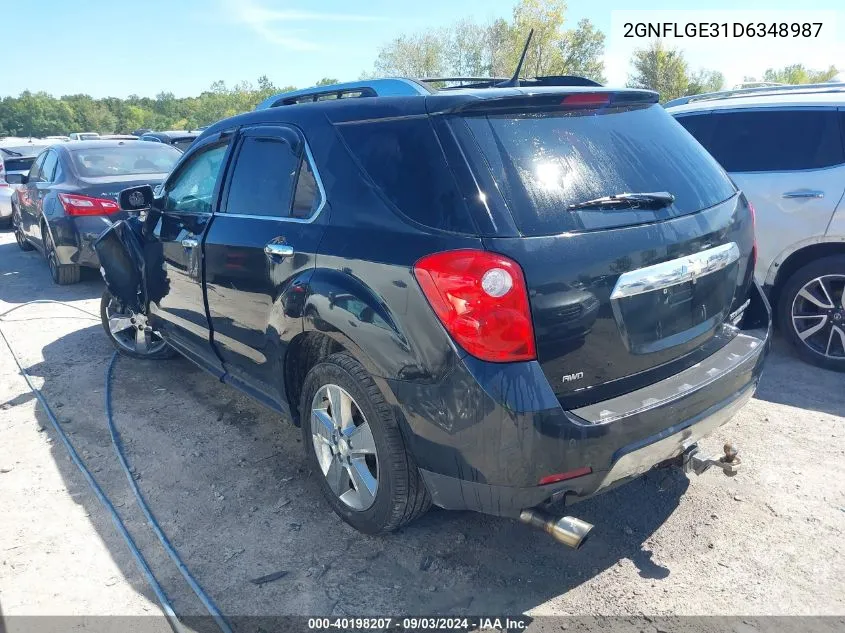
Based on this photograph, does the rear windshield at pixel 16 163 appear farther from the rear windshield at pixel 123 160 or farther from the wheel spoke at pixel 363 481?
the wheel spoke at pixel 363 481

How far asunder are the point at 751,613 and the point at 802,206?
3.18m

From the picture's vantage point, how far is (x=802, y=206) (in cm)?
454

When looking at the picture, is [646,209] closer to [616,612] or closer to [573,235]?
[573,235]

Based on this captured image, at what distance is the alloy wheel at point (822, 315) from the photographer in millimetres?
4535

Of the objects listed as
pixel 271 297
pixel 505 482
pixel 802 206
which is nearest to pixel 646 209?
pixel 505 482

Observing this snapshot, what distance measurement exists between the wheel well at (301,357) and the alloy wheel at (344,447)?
0.18m

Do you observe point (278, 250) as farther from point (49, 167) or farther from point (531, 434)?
point (49, 167)

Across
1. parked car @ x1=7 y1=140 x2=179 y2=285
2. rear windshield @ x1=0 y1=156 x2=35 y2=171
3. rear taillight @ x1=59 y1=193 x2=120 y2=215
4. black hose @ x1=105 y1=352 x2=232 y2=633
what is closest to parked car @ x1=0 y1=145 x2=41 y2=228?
rear windshield @ x1=0 y1=156 x2=35 y2=171

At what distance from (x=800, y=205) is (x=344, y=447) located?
12.1 ft

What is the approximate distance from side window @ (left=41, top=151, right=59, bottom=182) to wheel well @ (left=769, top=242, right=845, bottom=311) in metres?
7.89

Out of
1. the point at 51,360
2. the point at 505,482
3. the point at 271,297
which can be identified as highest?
the point at 271,297

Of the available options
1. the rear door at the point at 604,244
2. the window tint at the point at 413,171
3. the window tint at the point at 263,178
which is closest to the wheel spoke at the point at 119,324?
the window tint at the point at 263,178

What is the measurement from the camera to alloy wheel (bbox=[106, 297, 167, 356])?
5.11 metres

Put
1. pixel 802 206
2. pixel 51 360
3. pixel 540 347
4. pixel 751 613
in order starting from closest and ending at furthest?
pixel 540 347, pixel 751 613, pixel 802 206, pixel 51 360
